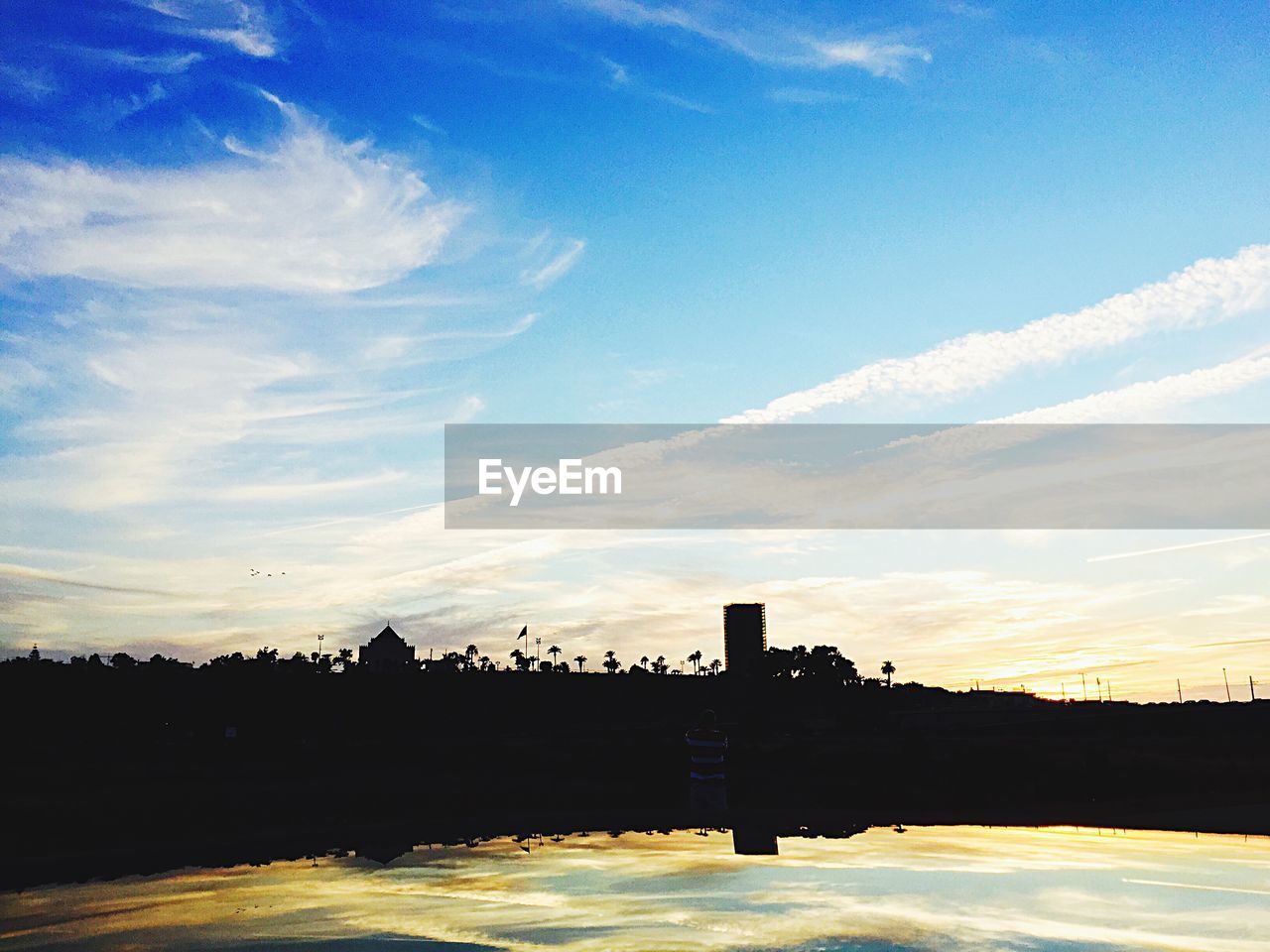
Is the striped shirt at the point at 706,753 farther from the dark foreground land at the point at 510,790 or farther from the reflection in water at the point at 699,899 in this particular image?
the reflection in water at the point at 699,899

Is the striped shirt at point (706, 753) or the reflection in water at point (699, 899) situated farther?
the striped shirt at point (706, 753)

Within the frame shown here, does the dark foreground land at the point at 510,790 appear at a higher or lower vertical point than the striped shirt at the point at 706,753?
lower

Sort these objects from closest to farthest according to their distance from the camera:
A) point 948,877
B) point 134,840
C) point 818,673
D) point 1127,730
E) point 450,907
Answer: point 450,907, point 948,877, point 134,840, point 1127,730, point 818,673

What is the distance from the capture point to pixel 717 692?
15612 centimetres

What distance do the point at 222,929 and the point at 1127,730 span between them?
82290mm

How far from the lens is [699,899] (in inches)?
468

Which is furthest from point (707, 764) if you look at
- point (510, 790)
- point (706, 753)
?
point (510, 790)

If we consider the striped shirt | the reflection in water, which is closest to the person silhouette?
the striped shirt

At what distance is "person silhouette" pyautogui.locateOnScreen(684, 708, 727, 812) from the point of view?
60.6 feet

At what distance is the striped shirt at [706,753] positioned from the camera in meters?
18.5

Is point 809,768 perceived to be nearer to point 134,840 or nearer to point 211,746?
point 134,840

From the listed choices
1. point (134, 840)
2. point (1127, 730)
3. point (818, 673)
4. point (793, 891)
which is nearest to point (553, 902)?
point (793, 891)

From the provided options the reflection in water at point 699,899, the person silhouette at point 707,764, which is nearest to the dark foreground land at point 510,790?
the person silhouette at point 707,764

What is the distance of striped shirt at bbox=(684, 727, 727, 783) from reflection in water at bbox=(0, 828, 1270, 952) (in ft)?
7.14
